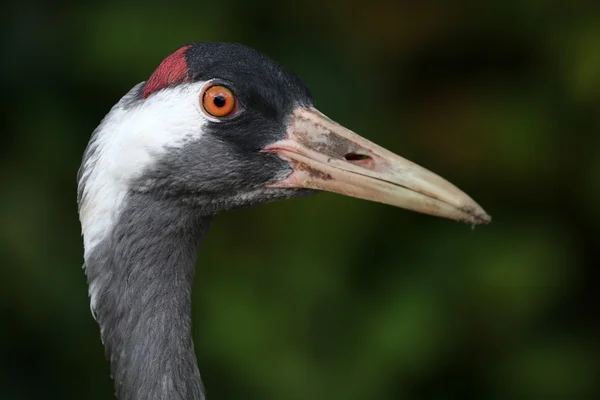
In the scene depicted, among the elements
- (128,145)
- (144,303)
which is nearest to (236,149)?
(128,145)

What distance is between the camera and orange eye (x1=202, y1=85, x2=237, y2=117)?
2672mm

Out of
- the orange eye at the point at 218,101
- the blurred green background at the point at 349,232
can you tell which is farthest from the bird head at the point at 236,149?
the blurred green background at the point at 349,232

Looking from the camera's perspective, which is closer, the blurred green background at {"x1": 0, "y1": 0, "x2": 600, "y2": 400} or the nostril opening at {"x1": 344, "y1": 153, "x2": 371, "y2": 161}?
the nostril opening at {"x1": 344, "y1": 153, "x2": 371, "y2": 161}

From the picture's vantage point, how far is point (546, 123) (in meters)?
4.83

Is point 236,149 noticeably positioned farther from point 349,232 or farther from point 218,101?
point 349,232

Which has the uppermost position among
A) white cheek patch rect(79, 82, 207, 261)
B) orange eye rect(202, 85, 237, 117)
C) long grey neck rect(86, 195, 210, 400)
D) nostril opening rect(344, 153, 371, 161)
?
orange eye rect(202, 85, 237, 117)

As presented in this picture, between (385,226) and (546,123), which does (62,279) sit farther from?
(546,123)

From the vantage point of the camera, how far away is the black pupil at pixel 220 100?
2672 mm

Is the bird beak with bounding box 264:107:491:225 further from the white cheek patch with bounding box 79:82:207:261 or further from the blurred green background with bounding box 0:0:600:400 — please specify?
the blurred green background with bounding box 0:0:600:400

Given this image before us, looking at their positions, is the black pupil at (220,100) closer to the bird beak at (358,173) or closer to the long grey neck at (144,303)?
the bird beak at (358,173)

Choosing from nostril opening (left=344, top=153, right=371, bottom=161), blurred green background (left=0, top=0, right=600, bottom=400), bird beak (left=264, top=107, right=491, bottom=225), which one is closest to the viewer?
bird beak (left=264, top=107, right=491, bottom=225)

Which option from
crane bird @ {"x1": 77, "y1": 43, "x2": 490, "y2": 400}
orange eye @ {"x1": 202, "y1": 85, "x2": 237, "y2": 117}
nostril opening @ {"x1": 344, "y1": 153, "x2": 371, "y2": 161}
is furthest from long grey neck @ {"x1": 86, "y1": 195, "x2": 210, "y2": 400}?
nostril opening @ {"x1": 344, "y1": 153, "x2": 371, "y2": 161}

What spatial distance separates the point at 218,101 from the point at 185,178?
0.84 feet

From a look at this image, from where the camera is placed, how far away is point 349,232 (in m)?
4.70
